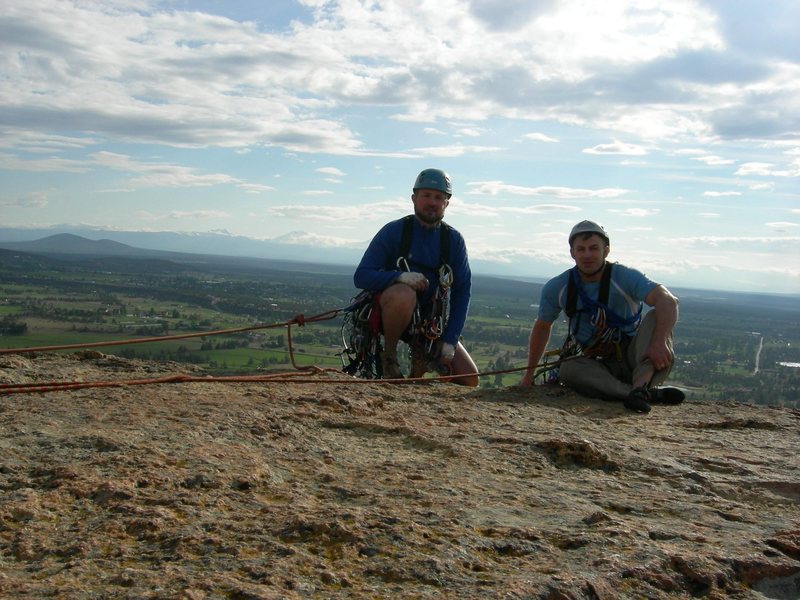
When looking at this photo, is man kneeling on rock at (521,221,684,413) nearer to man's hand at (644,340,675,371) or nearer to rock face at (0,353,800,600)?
man's hand at (644,340,675,371)

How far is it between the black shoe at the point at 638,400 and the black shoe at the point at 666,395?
0.35 meters

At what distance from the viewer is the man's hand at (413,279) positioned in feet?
19.2

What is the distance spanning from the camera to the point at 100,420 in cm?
343

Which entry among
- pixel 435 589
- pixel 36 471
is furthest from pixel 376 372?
pixel 435 589

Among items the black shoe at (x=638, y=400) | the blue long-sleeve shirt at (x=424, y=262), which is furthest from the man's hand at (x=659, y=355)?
the blue long-sleeve shirt at (x=424, y=262)

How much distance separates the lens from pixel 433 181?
6.09m

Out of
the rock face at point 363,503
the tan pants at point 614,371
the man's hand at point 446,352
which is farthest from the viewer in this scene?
the man's hand at point 446,352

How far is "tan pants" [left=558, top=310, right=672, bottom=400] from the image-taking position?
5512 millimetres

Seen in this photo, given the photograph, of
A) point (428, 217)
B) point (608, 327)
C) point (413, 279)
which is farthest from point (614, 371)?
point (428, 217)

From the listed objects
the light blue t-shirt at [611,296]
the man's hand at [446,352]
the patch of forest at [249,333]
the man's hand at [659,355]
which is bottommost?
the patch of forest at [249,333]

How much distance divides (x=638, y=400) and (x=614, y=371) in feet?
1.94

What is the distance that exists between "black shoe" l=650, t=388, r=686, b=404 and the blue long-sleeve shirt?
169cm

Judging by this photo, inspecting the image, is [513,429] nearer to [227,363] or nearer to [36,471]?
[36,471]

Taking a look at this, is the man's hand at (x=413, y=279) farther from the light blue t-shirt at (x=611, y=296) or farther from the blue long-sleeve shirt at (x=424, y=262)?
the light blue t-shirt at (x=611, y=296)
